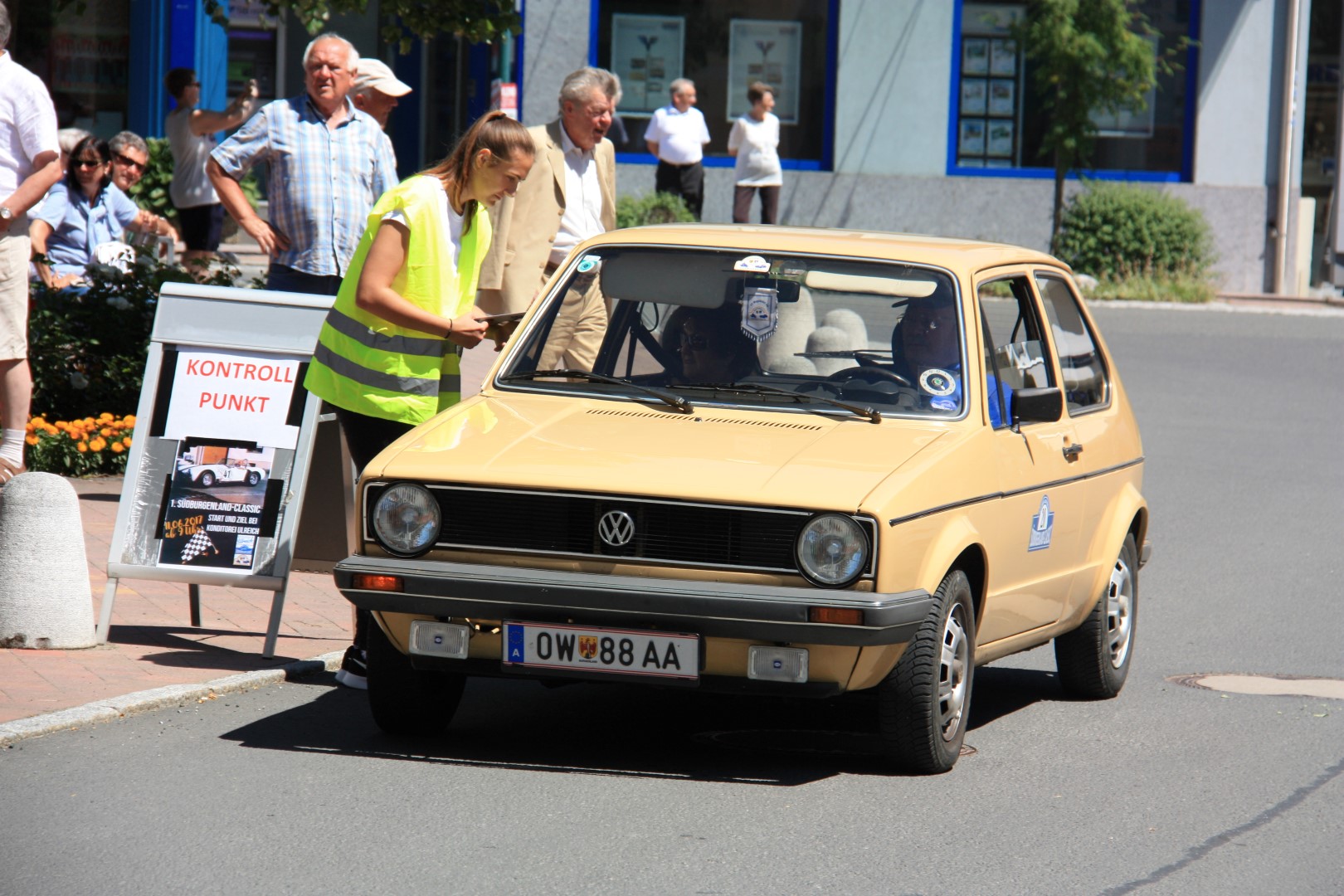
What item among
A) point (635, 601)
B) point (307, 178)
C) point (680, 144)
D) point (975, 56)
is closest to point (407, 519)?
point (635, 601)

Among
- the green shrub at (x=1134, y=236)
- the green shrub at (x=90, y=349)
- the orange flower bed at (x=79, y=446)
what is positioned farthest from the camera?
the green shrub at (x=1134, y=236)

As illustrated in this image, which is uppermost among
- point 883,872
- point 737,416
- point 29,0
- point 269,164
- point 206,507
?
point 29,0

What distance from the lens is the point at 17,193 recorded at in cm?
859

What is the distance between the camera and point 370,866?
473 centimetres

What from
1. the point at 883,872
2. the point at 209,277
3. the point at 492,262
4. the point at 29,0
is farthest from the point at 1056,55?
the point at 883,872

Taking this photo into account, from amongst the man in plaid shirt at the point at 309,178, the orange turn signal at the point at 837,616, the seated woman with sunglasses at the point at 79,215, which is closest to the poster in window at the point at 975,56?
the seated woman with sunglasses at the point at 79,215

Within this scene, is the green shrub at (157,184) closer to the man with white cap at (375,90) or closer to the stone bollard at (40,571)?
the man with white cap at (375,90)

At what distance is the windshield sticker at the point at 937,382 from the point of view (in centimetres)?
622

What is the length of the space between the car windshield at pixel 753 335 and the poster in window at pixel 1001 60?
2061 cm

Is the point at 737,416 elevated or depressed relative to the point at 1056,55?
depressed

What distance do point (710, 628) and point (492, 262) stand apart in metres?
3.94

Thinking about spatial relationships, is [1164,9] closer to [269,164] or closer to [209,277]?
[209,277]

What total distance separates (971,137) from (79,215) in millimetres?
15926

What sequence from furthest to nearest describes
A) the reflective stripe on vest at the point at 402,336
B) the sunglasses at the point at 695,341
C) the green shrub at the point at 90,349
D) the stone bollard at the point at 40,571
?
1. the green shrub at the point at 90,349
2. the stone bollard at the point at 40,571
3. the reflective stripe on vest at the point at 402,336
4. the sunglasses at the point at 695,341
